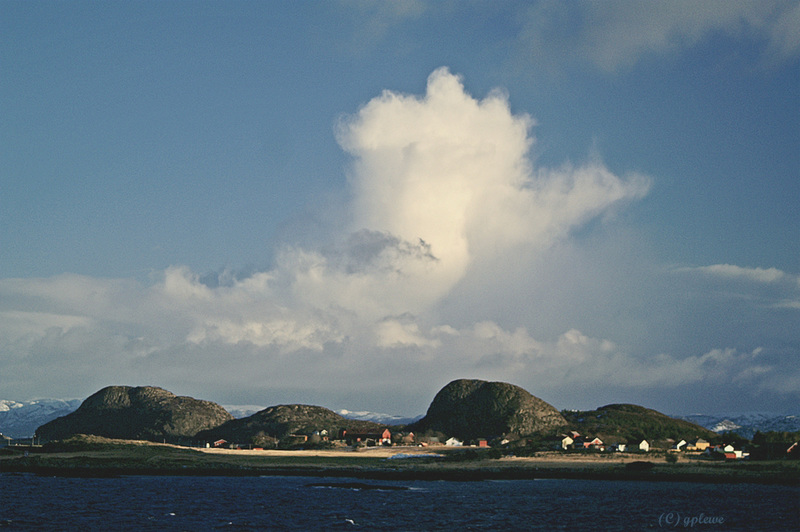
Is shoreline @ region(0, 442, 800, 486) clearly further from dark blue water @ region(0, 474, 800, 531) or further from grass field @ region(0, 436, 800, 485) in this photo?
dark blue water @ region(0, 474, 800, 531)

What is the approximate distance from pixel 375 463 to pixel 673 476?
66436 millimetres

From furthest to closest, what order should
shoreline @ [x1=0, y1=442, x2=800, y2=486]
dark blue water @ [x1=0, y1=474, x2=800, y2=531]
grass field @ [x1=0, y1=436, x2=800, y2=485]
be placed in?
grass field @ [x1=0, y1=436, x2=800, y2=485] → shoreline @ [x1=0, y1=442, x2=800, y2=486] → dark blue water @ [x1=0, y1=474, x2=800, y2=531]

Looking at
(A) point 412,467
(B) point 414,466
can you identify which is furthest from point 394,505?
(B) point 414,466

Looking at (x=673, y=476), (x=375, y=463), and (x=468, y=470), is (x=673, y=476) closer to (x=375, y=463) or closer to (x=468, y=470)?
(x=468, y=470)

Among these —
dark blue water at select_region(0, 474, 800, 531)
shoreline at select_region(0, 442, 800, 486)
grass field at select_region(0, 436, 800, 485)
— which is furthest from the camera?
grass field at select_region(0, 436, 800, 485)

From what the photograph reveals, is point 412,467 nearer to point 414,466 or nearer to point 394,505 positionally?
point 414,466

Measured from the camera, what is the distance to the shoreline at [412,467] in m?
135

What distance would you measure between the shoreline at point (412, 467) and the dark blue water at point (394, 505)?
31.9 feet

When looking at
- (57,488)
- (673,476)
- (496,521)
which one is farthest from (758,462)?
(57,488)

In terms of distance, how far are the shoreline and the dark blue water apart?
973 cm

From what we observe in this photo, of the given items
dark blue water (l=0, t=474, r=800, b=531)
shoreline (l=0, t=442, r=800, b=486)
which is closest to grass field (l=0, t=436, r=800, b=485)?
shoreline (l=0, t=442, r=800, b=486)

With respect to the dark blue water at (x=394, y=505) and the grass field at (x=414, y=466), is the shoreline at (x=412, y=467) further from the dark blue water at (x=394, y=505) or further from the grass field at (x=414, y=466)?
the dark blue water at (x=394, y=505)

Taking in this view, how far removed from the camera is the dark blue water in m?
76.4

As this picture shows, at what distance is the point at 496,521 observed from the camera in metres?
78.4
